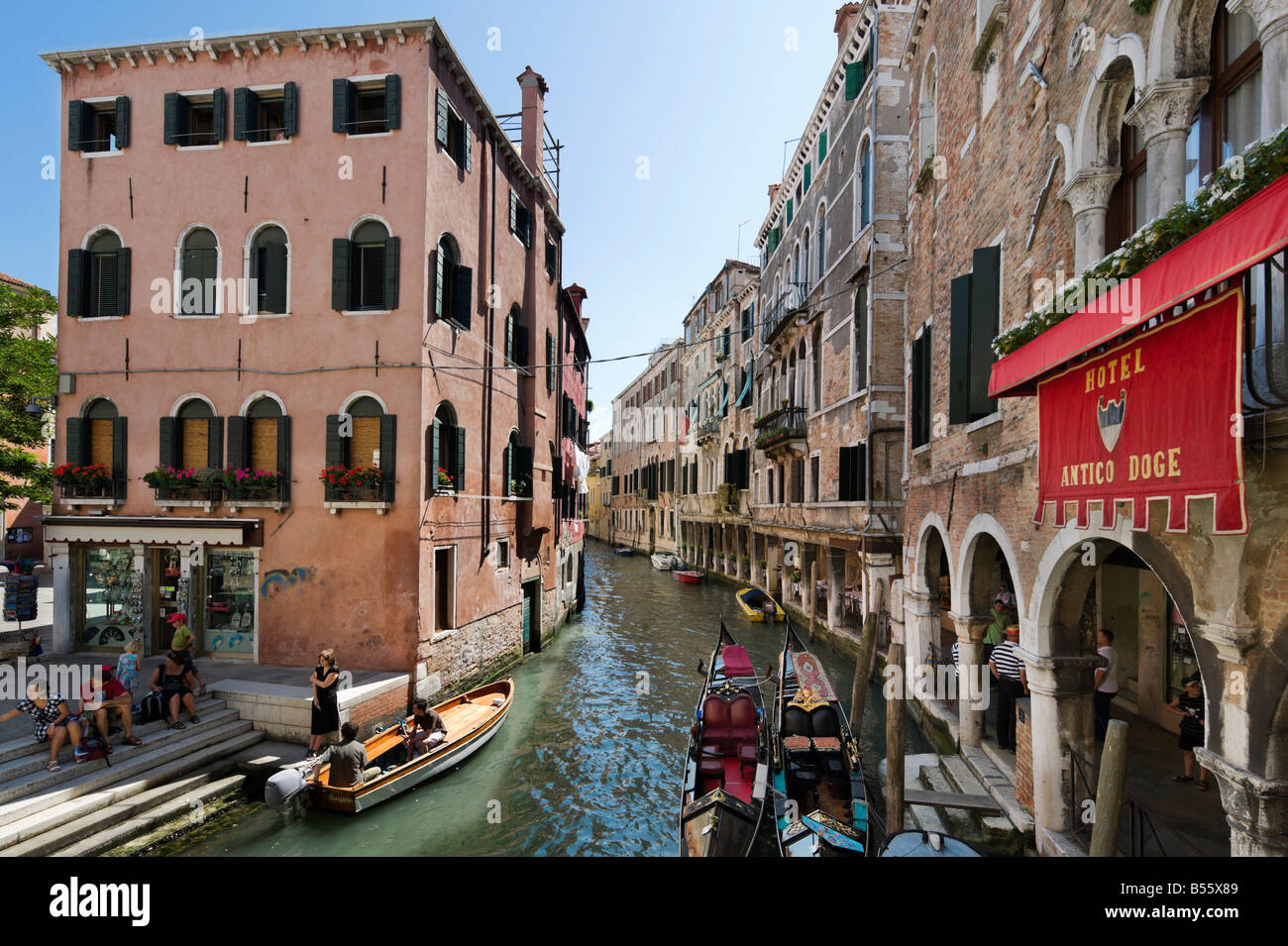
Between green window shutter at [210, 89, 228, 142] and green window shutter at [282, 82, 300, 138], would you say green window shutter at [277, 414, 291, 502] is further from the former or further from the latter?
green window shutter at [210, 89, 228, 142]

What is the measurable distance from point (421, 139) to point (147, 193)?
505cm

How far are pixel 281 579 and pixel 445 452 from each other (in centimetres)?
329

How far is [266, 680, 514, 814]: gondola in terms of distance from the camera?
7.91m

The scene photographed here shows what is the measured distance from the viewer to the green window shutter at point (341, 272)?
11039 mm

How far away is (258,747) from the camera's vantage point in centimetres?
909

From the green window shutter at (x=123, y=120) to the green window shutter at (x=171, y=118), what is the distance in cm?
78

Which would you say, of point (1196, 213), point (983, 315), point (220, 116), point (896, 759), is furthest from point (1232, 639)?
point (220, 116)

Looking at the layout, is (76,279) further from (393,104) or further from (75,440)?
(393,104)

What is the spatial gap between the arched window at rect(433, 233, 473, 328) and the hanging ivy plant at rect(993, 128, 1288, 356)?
948 centimetres

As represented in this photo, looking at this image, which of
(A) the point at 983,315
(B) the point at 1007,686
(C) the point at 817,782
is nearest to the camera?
(A) the point at 983,315

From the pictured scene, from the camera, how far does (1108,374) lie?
444cm

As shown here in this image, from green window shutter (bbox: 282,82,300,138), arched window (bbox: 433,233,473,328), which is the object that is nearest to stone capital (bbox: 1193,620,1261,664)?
arched window (bbox: 433,233,473,328)
